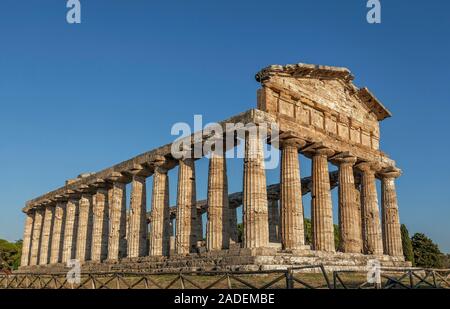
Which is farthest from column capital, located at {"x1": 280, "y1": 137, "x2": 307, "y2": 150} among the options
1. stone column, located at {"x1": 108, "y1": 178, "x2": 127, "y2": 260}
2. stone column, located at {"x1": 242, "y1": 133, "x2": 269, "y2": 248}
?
stone column, located at {"x1": 108, "y1": 178, "x2": 127, "y2": 260}

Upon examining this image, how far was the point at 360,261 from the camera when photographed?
29.2 meters

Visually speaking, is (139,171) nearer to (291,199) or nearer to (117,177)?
(117,177)

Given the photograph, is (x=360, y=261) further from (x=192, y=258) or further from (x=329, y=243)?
(x=192, y=258)

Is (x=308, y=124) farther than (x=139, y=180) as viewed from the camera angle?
No

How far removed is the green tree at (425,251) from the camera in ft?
197

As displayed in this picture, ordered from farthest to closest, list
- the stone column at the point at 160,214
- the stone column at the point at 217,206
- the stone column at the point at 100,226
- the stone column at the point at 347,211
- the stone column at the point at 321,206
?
the stone column at the point at 100,226 → the stone column at the point at 160,214 → the stone column at the point at 347,211 → the stone column at the point at 321,206 → the stone column at the point at 217,206

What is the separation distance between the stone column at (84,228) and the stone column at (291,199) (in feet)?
67.5

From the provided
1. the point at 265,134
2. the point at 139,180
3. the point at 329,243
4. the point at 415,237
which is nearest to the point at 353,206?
the point at 329,243

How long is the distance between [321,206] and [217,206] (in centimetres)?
644

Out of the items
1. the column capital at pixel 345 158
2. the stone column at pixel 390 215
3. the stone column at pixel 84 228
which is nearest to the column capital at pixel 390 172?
the stone column at pixel 390 215

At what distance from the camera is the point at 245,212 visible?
27.0m

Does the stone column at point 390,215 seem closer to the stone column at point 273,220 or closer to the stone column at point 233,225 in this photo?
the stone column at point 273,220
